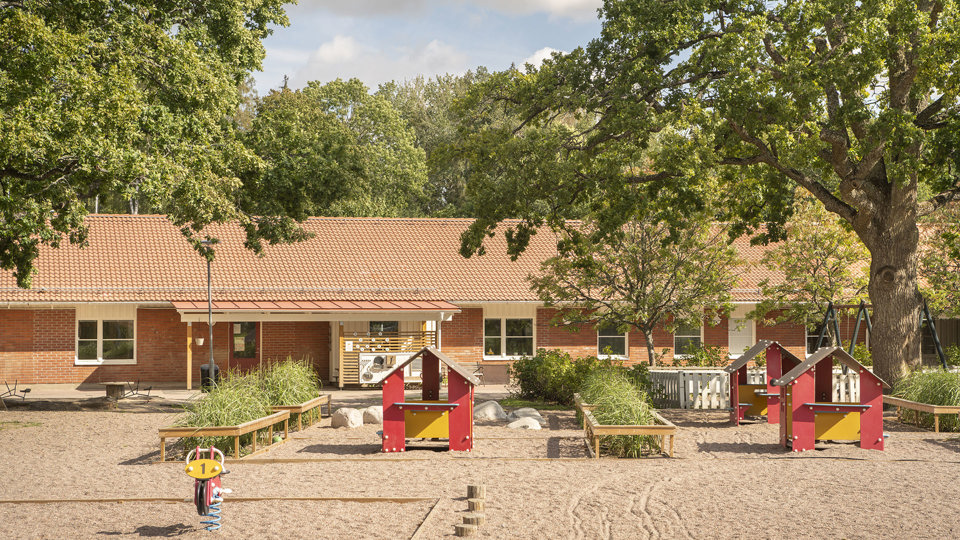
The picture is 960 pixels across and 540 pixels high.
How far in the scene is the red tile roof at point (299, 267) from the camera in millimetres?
28938

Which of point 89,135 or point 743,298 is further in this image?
point 743,298

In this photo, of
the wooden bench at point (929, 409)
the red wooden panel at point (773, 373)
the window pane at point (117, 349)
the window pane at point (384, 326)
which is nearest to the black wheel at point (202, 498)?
the red wooden panel at point (773, 373)

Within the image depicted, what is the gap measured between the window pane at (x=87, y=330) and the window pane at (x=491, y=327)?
1255 centimetres

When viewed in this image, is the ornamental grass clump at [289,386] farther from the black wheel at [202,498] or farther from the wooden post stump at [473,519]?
the wooden post stump at [473,519]

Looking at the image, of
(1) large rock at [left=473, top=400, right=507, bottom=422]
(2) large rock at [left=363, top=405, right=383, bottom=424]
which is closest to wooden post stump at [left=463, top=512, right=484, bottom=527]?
(1) large rock at [left=473, top=400, right=507, bottom=422]

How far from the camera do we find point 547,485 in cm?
1099

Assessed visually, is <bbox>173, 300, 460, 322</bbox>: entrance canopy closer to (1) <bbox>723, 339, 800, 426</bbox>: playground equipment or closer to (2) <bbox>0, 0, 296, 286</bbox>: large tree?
(2) <bbox>0, 0, 296, 286</bbox>: large tree

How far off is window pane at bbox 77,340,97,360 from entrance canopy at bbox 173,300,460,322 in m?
3.66

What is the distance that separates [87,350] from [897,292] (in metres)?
23.3

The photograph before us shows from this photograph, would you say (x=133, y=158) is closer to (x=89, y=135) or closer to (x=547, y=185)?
(x=89, y=135)

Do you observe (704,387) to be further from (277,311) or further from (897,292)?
(277,311)

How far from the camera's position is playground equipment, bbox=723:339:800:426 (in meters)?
17.5

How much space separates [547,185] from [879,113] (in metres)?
6.63

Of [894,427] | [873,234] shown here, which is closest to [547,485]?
[894,427]
